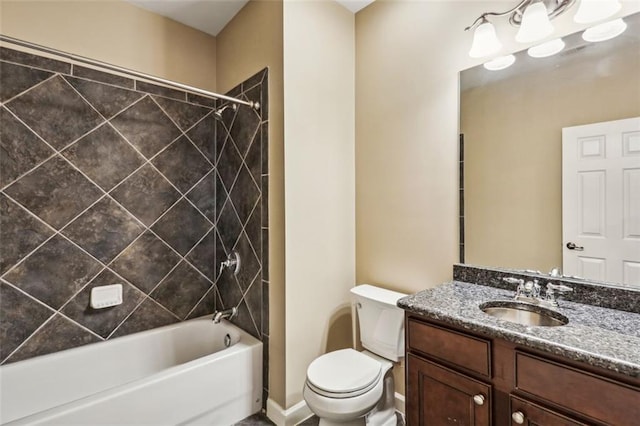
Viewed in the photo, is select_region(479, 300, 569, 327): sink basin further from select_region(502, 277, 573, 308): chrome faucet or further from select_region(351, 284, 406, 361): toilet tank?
select_region(351, 284, 406, 361): toilet tank

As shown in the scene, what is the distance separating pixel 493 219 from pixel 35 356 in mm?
2689

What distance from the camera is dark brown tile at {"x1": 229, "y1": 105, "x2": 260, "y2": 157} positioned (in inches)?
81.4

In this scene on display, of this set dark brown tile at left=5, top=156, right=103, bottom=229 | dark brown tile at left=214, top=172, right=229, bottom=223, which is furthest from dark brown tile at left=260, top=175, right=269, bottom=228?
dark brown tile at left=5, top=156, right=103, bottom=229

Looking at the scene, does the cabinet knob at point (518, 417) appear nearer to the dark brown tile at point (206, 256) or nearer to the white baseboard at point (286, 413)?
the white baseboard at point (286, 413)

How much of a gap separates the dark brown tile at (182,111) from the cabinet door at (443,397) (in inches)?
Answer: 86.2

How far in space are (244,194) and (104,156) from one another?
923mm

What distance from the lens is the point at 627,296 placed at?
46.9 inches

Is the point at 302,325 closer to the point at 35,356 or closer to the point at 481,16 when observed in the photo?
the point at 35,356

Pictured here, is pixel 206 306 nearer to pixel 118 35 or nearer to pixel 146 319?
pixel 146 319

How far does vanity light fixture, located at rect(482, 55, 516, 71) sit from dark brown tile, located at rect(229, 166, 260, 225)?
1.48m

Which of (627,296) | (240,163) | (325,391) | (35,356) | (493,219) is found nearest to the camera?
(627,296)

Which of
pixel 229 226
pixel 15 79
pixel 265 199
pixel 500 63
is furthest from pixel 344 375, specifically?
pixel 15 79

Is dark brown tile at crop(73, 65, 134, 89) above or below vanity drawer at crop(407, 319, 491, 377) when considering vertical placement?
above

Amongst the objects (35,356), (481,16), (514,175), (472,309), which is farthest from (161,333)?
(481,16)
